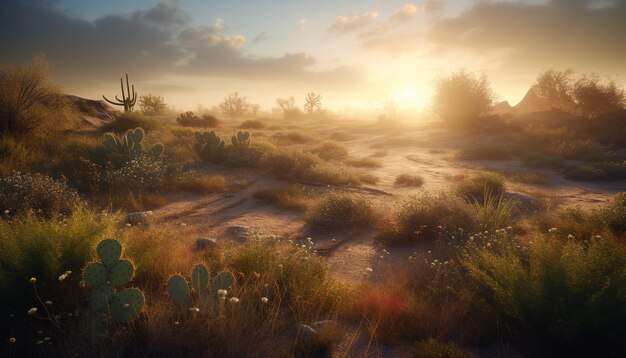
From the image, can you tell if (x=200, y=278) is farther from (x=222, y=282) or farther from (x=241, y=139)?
(x=241, y=139)

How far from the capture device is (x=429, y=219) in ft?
22.7

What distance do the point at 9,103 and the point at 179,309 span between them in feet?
49.6

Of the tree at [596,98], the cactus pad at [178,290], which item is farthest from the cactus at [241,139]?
the tree at [596,98]

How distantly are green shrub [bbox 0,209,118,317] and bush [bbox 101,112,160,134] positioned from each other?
18.3 metres

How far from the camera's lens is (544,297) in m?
3.27

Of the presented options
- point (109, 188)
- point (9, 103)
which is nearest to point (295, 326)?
point (109, 188)

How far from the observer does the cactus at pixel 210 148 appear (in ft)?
46.0

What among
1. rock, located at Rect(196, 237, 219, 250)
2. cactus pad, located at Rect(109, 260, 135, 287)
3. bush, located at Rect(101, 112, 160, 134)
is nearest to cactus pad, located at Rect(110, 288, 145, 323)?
cactus pad, located at Rect(109, 260, 135, 287)

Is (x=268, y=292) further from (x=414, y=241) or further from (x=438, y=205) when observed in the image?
(x=438, y=205)

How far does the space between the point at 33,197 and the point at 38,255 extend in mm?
4104

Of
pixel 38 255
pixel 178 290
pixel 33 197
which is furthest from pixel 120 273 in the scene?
pixel 33 197

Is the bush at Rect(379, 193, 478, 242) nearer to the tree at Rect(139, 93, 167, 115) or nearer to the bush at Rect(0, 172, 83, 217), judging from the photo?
the bush at Rect(0, 172, 83, 217)

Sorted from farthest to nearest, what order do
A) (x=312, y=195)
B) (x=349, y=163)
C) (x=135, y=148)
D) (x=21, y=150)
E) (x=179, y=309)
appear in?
(x=349, y=163), (x=135, y=148), (x=21, y=150), (x=312, y=195), (x=179, y=309)

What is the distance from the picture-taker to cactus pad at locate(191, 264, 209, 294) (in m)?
3.55
